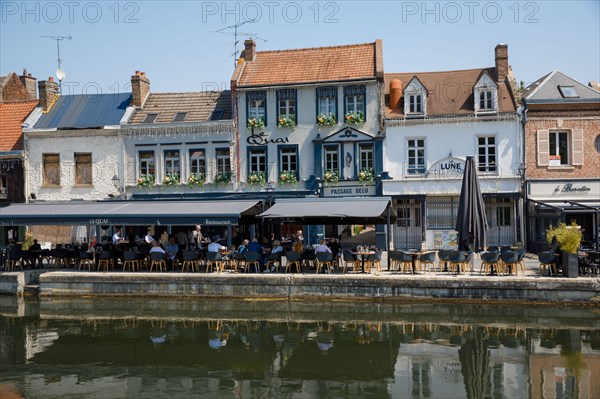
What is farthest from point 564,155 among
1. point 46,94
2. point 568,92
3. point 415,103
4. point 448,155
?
point 46,94

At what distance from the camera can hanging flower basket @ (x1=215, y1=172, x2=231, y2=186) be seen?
2723cm

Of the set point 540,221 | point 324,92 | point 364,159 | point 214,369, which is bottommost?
point 214,369

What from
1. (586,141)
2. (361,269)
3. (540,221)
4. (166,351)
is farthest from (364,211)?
(586,141)

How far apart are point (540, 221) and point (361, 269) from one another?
8995 mm

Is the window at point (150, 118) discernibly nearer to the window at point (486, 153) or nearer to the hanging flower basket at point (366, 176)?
the hanging flower basket at point (366, 176)

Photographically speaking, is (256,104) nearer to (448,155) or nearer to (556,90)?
(448,155)

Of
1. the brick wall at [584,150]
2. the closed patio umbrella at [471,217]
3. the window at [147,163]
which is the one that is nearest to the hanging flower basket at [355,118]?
the brick wall at [584,150]

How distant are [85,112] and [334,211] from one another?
15.1 metres

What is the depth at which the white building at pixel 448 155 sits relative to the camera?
83.9 feet

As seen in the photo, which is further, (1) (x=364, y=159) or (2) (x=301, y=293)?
(1) (x=364, y=159)

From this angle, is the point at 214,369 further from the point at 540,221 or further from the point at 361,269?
the point at 540,221

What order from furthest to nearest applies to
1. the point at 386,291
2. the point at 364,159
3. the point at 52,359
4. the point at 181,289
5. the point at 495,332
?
the point at 364,159
the point at 181,289
the point at 386,291
the point at 495,332
the point at 52,359

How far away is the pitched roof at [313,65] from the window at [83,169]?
748cm

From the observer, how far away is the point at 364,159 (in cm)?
2666
